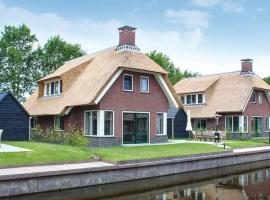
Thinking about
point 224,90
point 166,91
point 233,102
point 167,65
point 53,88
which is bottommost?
point 233,102

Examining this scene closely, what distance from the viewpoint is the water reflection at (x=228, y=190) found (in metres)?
16.0

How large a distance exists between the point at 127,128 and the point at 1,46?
31.1m

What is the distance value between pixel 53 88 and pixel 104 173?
1626 cm

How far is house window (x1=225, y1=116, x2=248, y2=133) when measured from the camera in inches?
1515

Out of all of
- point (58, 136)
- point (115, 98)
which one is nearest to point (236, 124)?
point (115, 98)

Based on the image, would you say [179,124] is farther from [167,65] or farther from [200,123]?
[167,65]

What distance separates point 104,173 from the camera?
659 inches

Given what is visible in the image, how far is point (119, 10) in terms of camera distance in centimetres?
2456

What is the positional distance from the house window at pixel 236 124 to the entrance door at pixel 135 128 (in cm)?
1364

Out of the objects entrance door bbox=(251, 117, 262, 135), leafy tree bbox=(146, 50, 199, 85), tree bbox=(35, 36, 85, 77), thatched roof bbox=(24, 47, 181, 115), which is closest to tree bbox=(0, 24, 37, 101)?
tree bbox=(35, 36, 85, 77)

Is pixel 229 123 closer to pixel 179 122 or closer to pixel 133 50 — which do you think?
pixel 179 122

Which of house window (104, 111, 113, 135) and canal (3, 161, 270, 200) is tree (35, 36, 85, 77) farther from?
canal (3, 161, 270, 200)

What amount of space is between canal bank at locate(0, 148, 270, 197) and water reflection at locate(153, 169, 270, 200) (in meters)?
1.73

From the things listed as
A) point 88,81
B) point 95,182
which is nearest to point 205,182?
point 95,182
